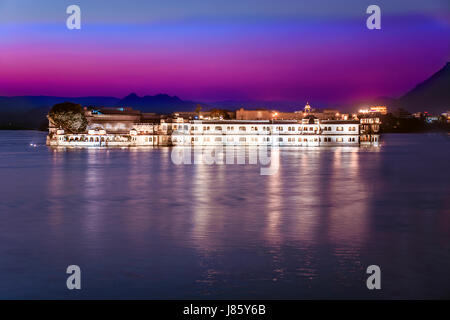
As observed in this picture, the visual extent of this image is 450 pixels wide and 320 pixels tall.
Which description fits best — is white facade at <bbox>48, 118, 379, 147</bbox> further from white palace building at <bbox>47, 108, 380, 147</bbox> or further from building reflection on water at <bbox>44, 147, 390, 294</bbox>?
building reflection on water at <bbox>44, 147, 390, 294</bbox>

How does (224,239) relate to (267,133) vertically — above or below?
below

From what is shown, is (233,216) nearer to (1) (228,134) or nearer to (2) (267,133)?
(1) (228,134)

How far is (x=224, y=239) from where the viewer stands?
15.2 m

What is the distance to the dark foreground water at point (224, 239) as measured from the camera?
1105cm

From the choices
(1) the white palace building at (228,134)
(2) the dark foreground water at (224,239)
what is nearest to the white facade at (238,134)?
(1) the white palace building at (228,134)

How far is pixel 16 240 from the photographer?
15305mm

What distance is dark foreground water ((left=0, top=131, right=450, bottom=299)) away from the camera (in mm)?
11047

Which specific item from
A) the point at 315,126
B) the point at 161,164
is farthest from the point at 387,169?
the point at 315,126

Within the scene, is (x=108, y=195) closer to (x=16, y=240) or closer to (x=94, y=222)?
(x=94, y=222)

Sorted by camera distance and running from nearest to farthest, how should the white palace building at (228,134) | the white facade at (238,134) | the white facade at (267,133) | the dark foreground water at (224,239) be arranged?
1. the dark foreground water at (224,239)
2. the white palace building at (228,134)
3. the white facade at (238,134)
4. the white facade at (267,133)

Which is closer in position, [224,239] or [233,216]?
[224,239]

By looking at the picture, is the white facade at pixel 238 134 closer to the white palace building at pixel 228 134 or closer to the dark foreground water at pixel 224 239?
the white palace building at pixel 228 134

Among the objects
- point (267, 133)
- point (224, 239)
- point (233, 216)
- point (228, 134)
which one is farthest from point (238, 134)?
point (224, 239)

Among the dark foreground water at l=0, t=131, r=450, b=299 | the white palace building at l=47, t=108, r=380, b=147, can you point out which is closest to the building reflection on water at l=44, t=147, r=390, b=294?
the dark foreground water at l=0, t=131, r=450, b=299
